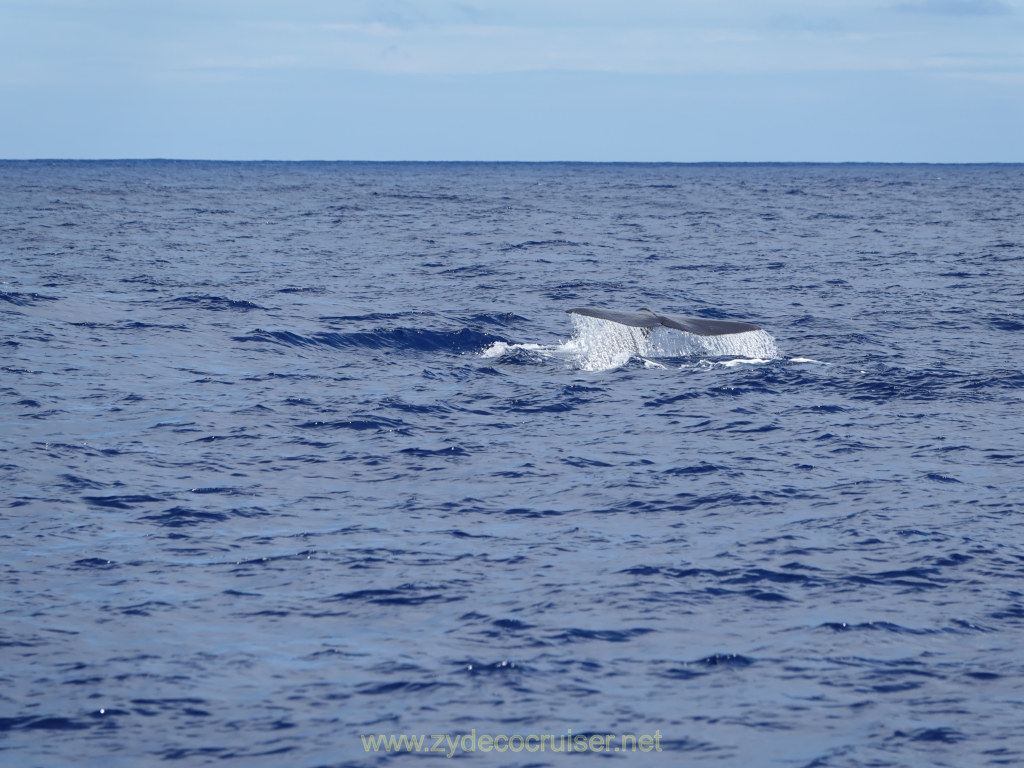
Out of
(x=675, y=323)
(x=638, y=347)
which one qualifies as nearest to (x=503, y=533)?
(x=675, y=323)

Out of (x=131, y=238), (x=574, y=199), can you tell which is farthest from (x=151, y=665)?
(x=574, y=199)

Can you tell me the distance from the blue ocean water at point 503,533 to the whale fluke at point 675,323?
749 mm

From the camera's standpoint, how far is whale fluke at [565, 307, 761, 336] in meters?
17.3

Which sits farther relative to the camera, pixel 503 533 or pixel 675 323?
pixel 675 323

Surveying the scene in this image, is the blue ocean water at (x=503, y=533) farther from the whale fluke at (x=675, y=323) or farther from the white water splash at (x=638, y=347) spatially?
the whale fluke at (x=675, y=323)

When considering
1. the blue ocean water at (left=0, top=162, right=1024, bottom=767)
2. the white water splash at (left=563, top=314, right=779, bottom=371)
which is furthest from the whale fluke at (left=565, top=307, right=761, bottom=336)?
the blue ocean water at (left=0, top=162, right=1024, bottom=767)

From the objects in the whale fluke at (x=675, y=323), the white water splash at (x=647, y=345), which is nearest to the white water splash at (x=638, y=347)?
the white water splash at (x=647, y=345)

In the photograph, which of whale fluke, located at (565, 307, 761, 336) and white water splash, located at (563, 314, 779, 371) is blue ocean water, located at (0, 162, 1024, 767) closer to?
white water splash, located at (563, 314, 779, 371)

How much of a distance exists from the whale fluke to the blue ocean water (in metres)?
0.75

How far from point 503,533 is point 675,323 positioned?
24.8 ft

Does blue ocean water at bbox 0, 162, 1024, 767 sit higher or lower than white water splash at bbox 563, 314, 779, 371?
lower

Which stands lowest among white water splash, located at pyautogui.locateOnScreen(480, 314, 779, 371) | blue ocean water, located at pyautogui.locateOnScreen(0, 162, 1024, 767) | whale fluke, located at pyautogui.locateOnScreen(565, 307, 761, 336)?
blue ocean water, located at pyautogui.locateOnScreen(0, 162, 1024, 767)

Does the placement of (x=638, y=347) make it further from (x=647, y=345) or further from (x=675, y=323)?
(x=675, y=323)

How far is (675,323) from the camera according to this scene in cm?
1731
